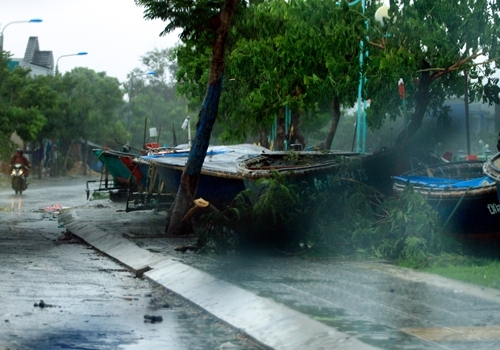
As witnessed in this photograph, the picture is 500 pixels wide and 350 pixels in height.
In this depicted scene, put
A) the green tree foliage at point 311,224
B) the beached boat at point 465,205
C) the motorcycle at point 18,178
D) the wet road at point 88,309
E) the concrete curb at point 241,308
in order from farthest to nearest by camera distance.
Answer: the motorcycle at point 18,178 → the green tree foliage at point 311,224 → the beached boat at point 465,205 → the wet road at point 88,309 → the concrete curb at point 241,308

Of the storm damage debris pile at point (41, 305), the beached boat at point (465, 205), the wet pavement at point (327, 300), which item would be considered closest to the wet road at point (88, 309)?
the storm damage debris pile at point (41, 305)

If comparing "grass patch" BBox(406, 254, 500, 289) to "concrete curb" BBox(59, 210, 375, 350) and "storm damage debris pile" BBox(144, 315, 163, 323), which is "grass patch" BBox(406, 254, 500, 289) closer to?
"concrete curb" BBox(59, 210, 375, 350)

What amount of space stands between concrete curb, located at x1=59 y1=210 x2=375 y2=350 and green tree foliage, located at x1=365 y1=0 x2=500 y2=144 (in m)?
7.44

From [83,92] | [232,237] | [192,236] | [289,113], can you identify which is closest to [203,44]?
[192,236]

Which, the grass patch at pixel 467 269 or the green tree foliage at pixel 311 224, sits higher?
the green tree foliage at pixel 311 224

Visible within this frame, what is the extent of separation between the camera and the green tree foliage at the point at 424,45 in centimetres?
1934

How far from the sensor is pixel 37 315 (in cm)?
916

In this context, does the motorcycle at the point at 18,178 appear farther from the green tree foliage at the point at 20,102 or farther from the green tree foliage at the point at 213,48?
the green tree foliage at the point at 213,48

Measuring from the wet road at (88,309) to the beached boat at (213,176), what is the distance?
14.8 ft

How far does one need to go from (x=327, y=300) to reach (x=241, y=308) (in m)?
0.96

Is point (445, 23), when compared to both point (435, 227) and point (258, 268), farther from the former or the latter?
point (258, 268)

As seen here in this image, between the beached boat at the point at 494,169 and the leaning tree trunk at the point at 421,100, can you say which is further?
the leaning tree trunk at the point at 421,100

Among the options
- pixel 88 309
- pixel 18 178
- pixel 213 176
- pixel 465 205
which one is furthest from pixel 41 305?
pixel 18 178

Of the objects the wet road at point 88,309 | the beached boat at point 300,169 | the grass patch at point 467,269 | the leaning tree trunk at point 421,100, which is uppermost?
the leaning tree trunk at point 421,100
